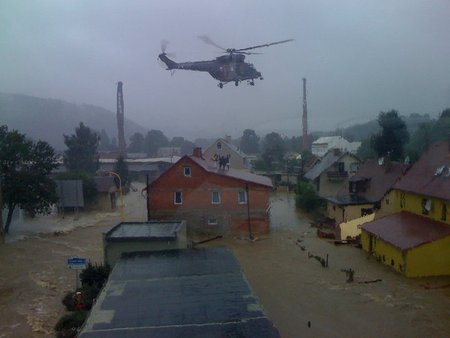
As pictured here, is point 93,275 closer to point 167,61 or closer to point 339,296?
point 339,296

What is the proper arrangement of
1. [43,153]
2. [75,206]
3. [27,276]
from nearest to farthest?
[27,276] → [43,153] → [75,206]

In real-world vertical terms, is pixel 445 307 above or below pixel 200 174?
below

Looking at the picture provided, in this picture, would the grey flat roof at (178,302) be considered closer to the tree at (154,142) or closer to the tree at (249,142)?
the tree at (249,142)

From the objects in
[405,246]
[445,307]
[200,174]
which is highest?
[200,174]

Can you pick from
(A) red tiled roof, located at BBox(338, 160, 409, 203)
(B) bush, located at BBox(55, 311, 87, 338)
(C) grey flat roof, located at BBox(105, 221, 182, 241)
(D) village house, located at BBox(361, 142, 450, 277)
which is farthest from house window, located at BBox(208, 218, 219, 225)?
(B) bush, located at BBox(55, 311, 87, 338)

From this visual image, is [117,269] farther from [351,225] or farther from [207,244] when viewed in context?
[351,225]

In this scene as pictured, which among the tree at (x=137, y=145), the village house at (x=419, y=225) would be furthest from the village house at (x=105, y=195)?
the tree at (x=137, y=145)

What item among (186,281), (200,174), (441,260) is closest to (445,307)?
(441,260)
